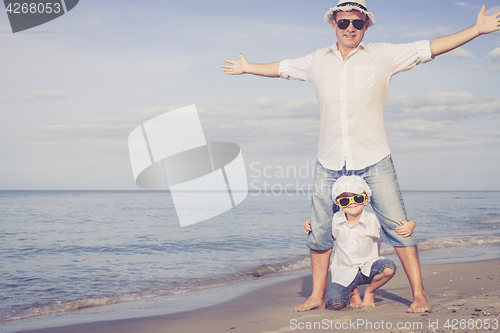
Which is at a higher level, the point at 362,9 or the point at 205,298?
the point at 362,9

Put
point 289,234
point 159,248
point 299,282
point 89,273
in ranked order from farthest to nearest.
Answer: point 289,234 → point 159,248 → point 89,273 → point 299,282

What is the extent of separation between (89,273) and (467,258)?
6885 millimetres

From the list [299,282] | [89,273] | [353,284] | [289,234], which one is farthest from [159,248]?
[353,284]

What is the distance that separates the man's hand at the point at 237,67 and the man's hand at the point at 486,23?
1712mm

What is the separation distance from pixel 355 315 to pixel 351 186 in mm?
1019

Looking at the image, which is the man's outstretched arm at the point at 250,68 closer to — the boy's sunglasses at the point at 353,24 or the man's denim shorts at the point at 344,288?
the boy's sunglasses at the point at 353,24

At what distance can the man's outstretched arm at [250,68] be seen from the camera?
3.31 metres

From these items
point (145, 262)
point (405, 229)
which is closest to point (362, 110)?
point (405, 229)

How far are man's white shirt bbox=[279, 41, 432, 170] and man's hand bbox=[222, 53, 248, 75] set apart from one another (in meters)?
0.67

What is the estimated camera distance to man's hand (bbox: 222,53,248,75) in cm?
334

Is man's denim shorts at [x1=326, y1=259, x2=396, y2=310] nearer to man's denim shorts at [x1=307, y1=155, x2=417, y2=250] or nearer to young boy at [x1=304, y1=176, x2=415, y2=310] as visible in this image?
young boy at [x1=304, y1=176, x2=415, y2=310]

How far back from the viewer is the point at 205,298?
5.08 meters

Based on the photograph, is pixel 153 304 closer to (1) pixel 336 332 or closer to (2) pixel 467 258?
(1) pixel 336 332

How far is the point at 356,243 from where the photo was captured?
3180mm
